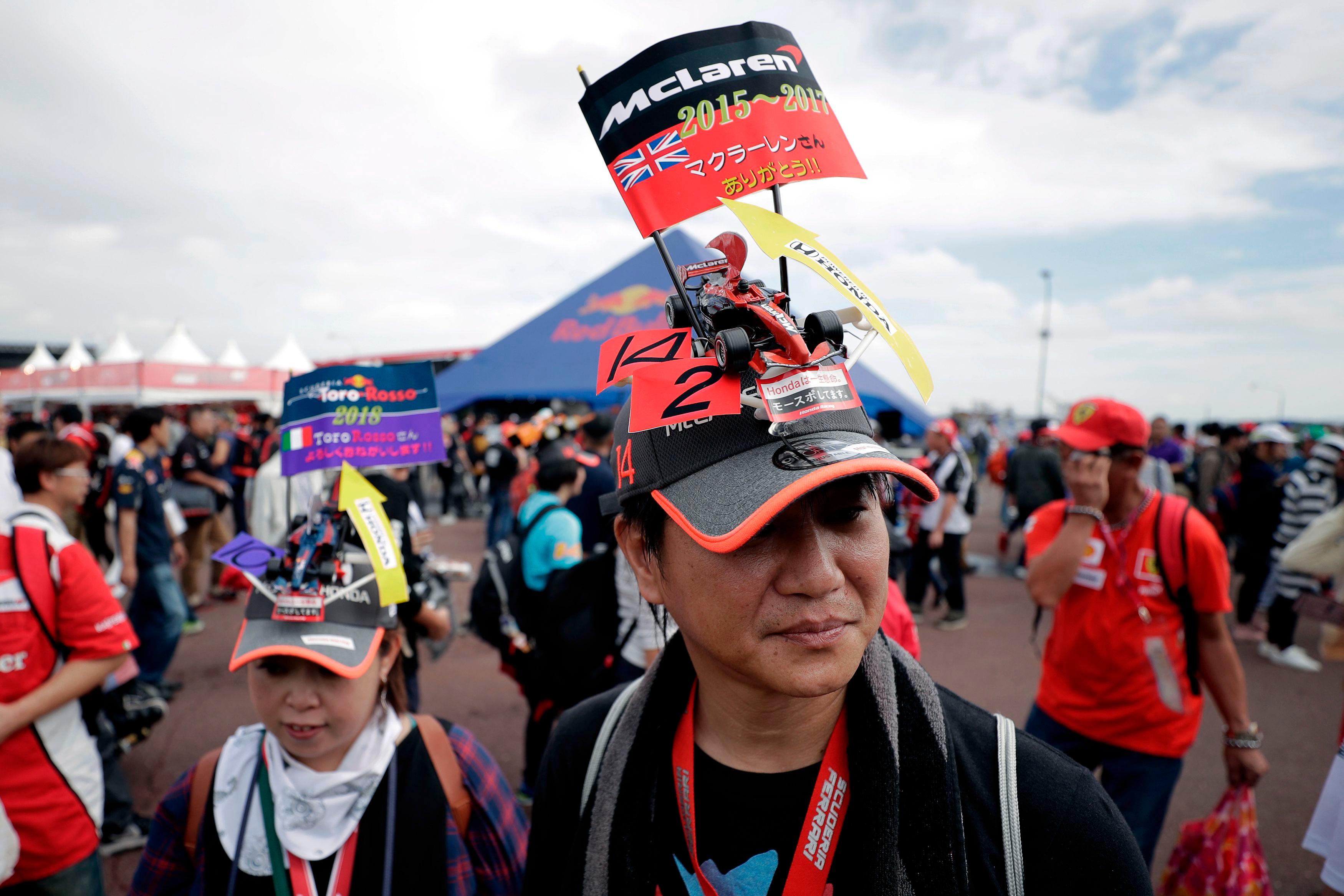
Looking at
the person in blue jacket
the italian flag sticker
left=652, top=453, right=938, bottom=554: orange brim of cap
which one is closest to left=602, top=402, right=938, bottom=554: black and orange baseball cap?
left=652, top=453, right=938, bottom=554: orange brim of cap

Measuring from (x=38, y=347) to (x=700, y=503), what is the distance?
40432 millimetres

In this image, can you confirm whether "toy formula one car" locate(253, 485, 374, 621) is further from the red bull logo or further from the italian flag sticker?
the red bull logo

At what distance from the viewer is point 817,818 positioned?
3.64ft

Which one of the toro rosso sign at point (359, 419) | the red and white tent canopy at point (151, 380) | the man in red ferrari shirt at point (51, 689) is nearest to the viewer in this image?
the toro rosso sign at point (359, 419)

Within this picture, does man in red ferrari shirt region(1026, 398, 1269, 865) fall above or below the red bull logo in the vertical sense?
below

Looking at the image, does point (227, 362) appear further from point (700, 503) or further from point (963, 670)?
point (700, 503)

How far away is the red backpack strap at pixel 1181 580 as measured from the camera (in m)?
2.66

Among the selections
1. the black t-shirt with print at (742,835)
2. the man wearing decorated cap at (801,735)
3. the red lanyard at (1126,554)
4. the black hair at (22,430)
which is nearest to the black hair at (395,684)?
the man wearing decorated cap at (801,735)

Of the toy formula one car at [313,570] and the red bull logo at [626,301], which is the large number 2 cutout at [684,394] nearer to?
the toy formula one car at [313,570]

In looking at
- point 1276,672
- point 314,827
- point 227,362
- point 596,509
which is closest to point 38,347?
point 227,362

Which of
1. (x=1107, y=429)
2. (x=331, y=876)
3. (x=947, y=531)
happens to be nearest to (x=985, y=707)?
(x=1107, y=429)

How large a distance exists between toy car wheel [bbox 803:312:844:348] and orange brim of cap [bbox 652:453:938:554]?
0.67 ft

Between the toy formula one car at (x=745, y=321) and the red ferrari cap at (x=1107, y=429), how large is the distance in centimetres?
214

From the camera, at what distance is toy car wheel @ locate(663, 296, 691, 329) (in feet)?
3.90
